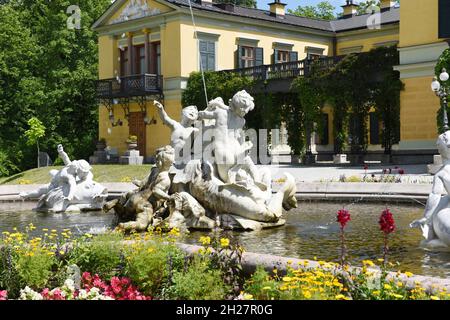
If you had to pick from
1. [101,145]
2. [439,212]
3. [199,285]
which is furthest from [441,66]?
[199,285]

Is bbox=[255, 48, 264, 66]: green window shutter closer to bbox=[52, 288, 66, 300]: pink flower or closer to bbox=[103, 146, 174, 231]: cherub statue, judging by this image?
bbox=[103, 146, 174, 231]: cherub statue

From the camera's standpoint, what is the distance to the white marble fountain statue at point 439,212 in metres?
7.56

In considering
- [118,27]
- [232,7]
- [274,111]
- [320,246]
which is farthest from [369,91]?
[320,246]

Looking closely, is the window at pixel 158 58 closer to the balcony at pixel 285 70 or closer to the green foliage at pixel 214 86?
the green foliage at pixel 214 86

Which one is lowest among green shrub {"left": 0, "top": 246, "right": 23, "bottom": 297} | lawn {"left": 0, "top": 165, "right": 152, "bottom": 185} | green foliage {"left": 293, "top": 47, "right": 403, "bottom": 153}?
lawn {"left": 0, "top": 165, "right": 152, "bottom": 185}

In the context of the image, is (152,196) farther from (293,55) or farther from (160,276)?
(293,55)

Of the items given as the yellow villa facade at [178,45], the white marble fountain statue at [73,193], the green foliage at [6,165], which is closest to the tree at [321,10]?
the yellow villa facade at [178,45]

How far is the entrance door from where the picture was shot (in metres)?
40.1

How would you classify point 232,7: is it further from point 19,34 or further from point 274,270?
point 274,270

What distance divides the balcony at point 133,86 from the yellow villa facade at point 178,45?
0.06 m

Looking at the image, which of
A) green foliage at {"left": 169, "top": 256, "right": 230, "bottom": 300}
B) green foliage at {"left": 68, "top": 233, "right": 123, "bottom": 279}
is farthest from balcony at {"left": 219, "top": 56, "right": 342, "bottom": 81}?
green foliage at {"left": 169, "top": 256, "right": 230, "bottom": 300}

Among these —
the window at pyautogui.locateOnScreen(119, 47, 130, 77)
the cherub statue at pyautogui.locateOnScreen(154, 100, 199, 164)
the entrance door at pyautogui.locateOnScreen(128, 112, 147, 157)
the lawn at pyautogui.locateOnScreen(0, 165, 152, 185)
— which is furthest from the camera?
the window at pyautogui.locateOnScreen(119, 47, 130, 77)

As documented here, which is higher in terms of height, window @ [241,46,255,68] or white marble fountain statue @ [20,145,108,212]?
window @ [241,46,255,68]
